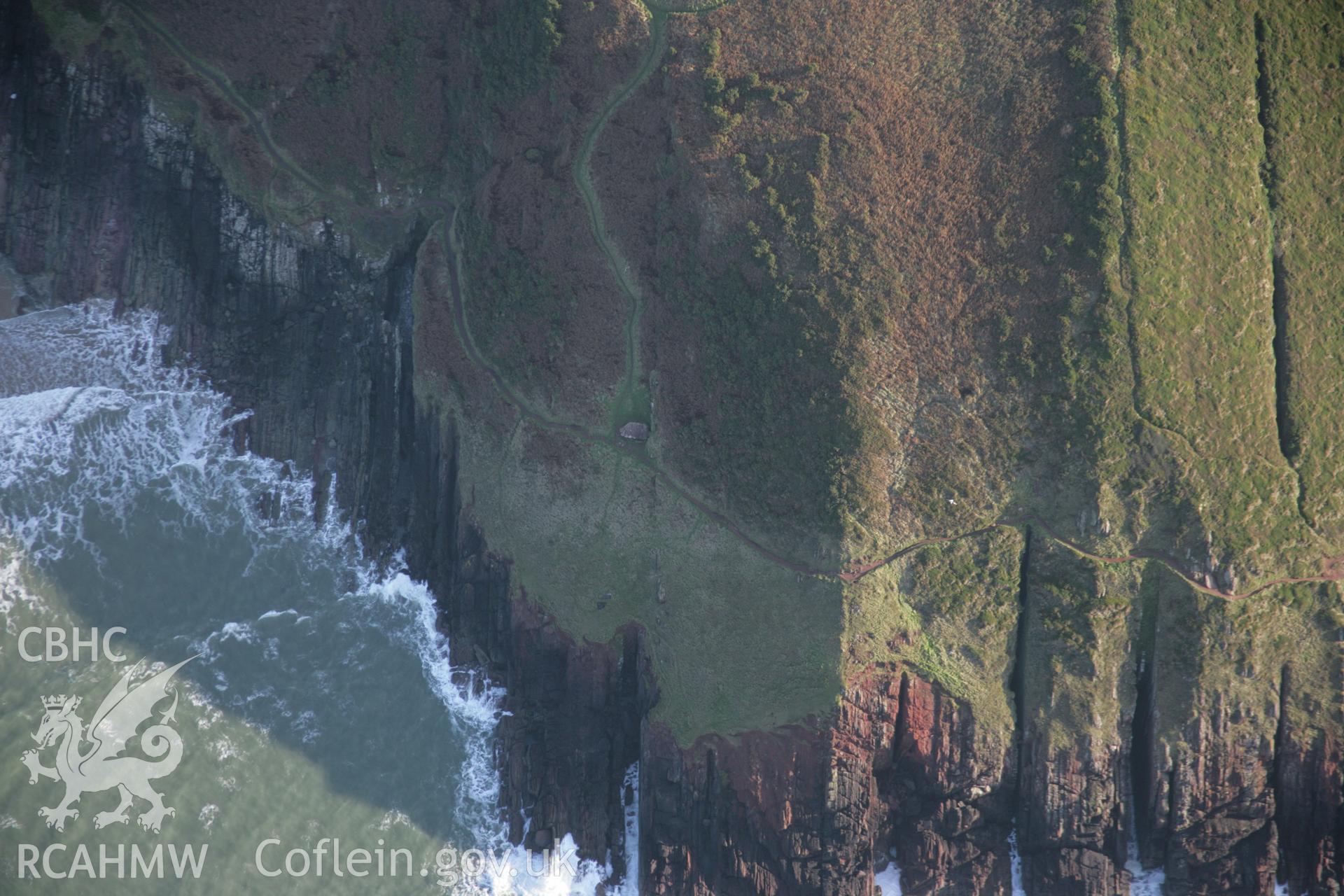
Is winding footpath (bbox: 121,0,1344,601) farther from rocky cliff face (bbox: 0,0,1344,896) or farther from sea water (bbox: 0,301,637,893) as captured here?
sea water (bbox: 0,301,637,893)

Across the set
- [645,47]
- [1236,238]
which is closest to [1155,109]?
[1236,238]

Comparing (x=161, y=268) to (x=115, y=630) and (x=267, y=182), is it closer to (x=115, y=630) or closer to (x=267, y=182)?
(x=267, y=182)

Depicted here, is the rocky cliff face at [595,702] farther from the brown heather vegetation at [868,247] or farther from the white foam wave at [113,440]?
the brown heather vegetation at [868,247]

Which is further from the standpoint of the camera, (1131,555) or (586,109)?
(586,109)

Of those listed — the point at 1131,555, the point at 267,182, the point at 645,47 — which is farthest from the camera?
the point at 267,182

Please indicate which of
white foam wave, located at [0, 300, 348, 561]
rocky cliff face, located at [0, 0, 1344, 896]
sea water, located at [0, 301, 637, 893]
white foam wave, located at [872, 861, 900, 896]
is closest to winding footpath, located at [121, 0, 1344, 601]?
rocky cliff face, located at [0, 0, 1344, 896]

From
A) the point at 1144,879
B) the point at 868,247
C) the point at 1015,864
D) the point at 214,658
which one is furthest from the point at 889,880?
the point at 214,658

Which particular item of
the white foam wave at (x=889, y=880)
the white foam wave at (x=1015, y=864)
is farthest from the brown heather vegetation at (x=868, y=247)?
the white foam wave at (x=889, y=880)
